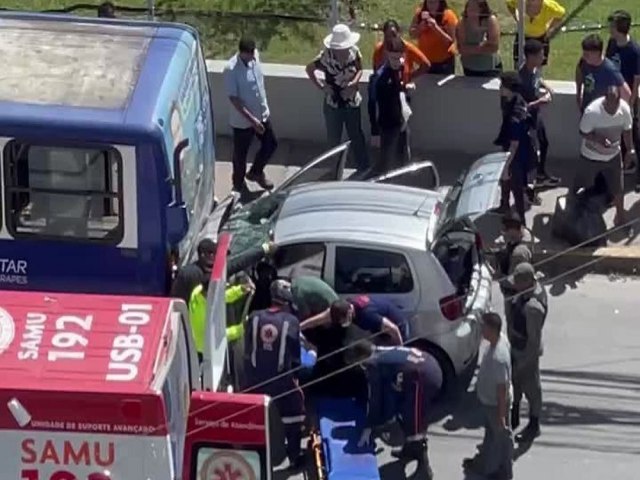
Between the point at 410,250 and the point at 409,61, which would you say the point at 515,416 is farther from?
the point at 409,61

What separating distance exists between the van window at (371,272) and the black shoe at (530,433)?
1355mm

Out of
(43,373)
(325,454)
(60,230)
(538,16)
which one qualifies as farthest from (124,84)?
(538,16)

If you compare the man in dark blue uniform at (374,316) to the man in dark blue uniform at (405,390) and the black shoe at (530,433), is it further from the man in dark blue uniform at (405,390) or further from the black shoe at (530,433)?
the black shoe at (530,433)

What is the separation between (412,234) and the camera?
14.1m

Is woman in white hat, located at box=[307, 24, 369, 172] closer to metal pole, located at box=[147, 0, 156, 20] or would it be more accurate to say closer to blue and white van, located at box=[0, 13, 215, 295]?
metal pole, located at box=[147, 0, 156, 20]

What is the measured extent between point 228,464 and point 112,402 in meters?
1.04

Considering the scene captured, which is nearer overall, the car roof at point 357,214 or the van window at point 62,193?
the van window at point 62,193

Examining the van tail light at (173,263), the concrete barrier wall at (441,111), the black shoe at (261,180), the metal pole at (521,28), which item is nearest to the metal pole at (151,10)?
the concrete barrier wall at (441,111)

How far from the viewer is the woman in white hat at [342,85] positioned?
17.4m

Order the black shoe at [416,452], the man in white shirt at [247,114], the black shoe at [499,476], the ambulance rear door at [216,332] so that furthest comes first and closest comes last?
the man in white shirt at [247,114] < the black shoe at [499,476] < the black shoe at [416,452] < the ambulance rear door at [216,332]

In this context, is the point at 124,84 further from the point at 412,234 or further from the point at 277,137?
the point at 277,137

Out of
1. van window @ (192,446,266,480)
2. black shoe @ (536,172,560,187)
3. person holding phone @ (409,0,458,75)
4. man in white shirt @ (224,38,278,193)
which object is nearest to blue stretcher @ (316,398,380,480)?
van window @ (192,446,266,480)

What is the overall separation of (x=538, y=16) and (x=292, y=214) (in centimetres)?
522

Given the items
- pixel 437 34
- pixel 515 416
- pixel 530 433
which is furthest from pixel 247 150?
pixel 530 433
